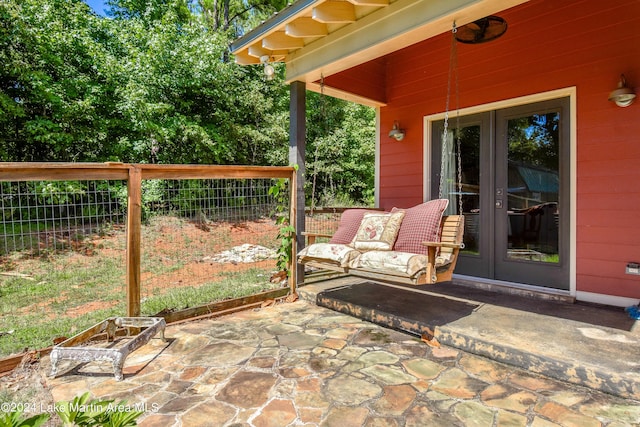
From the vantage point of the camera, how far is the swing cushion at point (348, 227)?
3459mm

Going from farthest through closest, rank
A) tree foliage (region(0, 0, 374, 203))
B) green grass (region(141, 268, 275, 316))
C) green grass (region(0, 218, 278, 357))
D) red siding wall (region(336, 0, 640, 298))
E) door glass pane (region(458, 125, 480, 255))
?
tree foliage (region(0, 0, 374, 203)) → door glass pane (region(458, 125, 480, 255)) → green grass (region(141, 268, 275, 316)) → green grass (region(0, 218, 278, 357)) → red siding wall (region(336, 0, 640, 298))

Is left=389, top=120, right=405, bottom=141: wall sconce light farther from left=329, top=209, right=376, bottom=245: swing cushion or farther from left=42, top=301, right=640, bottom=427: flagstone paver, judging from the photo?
left=42, top=301, right=640, bottom=427: flagstone paver

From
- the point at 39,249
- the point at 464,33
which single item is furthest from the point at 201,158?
the point at 464,33

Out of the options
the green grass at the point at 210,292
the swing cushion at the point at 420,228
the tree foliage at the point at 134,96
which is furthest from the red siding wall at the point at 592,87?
the tree foliage at the point at 134,96

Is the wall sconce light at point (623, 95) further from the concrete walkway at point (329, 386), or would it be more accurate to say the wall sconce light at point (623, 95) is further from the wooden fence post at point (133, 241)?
the wooden fence post at point (133, 241)

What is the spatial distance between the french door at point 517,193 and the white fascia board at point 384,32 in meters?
1.53

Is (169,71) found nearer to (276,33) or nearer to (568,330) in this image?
(276,33)

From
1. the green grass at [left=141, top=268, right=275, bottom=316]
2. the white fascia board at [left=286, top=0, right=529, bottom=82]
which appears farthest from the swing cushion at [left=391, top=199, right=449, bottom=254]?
the green grass at [left=141, top=268, right=275, bottom=316]

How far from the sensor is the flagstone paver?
1613 mm

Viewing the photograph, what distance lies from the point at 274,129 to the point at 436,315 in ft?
25.2

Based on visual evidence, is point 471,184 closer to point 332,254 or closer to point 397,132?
point 397,132

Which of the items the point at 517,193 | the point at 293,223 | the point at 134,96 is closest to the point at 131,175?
the point at 293,223

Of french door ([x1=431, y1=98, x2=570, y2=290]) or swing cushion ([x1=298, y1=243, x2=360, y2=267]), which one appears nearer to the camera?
swing cushion ([x1=298, y1=243, x2=360, y2=267])

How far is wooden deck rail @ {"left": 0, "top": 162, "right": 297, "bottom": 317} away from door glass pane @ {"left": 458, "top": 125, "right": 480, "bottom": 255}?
7.75 feet
